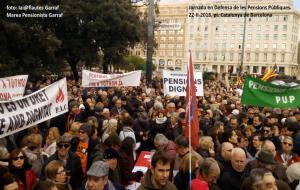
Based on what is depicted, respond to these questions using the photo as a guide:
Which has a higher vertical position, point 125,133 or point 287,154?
point 125,133

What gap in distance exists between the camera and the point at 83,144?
6809mm

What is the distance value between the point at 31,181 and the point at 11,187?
109 centimetres

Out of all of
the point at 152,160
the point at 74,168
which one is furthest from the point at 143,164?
the point at 152,160

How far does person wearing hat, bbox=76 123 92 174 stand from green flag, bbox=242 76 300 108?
4.80 m

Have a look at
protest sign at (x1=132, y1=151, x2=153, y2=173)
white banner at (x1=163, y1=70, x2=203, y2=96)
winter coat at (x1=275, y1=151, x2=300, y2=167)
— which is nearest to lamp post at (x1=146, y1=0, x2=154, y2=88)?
white banner at (x1=163, y1=70, x2=203, y2=96)

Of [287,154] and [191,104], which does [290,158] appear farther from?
[191,104]

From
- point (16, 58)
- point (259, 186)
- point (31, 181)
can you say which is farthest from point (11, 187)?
point (16, 58)

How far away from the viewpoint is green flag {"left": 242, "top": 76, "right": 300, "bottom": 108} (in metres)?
10.8

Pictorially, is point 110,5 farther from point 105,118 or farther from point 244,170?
point 244,170

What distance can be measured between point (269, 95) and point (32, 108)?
20.5 feet

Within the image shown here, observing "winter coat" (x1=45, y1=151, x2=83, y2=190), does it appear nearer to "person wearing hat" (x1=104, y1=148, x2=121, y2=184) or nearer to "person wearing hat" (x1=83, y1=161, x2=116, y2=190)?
"person wearing hat" (x1=104, y1=148, x2=121, y2=184)

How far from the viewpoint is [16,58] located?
2075cm

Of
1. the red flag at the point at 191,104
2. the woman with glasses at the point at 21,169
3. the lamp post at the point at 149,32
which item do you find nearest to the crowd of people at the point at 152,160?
the woman with glasses at the point at 21,169

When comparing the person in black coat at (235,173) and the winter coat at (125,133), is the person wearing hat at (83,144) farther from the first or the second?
the person in black coat at (235,173)
